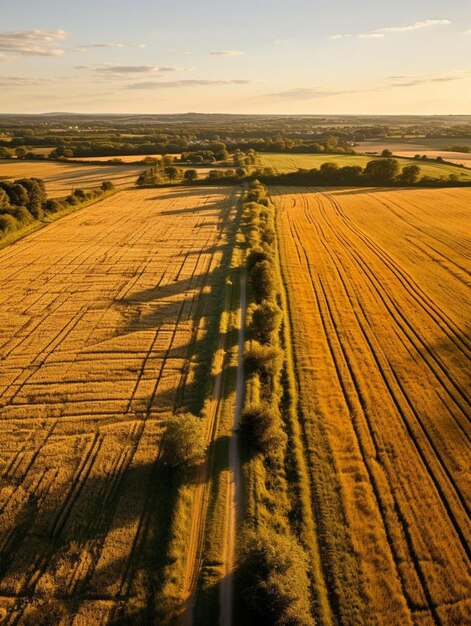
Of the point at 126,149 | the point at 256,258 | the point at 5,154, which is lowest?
the point at 256,258

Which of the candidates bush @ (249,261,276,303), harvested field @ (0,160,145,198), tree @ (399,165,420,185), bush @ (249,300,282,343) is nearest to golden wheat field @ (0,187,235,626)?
bush @ (249,261,276,303)

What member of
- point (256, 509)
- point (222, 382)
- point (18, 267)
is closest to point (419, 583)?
point (256, 509)

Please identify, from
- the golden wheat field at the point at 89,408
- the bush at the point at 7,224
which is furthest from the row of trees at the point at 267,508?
the bush at the point at 7,224

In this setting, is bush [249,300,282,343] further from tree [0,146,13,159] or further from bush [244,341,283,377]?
tree [0,146,13,159]

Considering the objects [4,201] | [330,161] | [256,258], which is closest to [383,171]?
[330,161]

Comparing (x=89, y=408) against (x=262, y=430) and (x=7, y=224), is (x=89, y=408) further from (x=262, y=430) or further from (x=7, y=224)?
(x=7, y=224)
